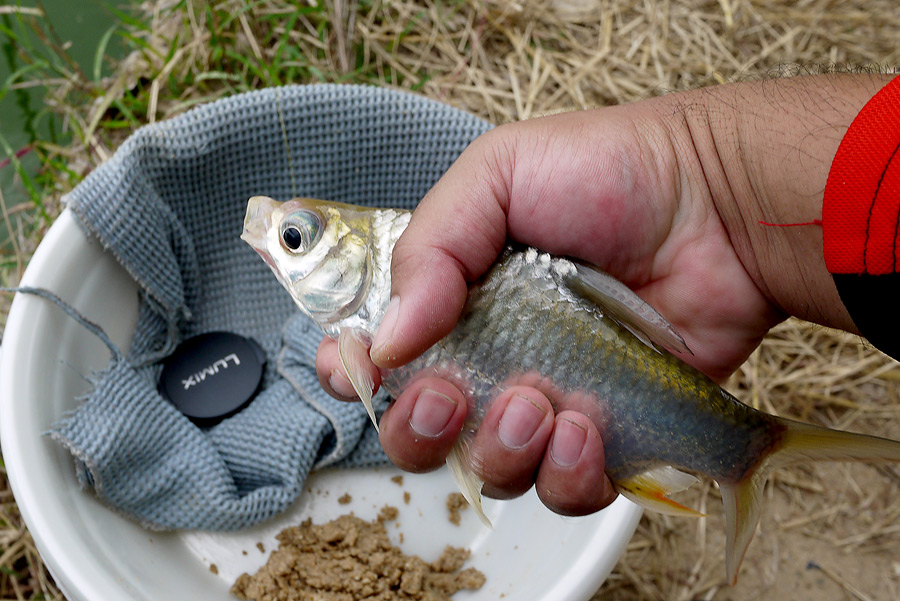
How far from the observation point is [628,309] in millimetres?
975

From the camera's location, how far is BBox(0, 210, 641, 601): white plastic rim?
1271 mm

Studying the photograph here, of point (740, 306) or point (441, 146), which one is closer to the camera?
point (740, 306)

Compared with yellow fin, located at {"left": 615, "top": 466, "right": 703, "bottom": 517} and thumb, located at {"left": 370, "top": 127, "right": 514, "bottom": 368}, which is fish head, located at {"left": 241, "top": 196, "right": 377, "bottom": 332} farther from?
yellow fin, located at {"left": 615, "top": 466, "right": 703, "bottom": 517}

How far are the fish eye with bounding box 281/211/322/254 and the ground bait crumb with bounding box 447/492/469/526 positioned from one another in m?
0.78

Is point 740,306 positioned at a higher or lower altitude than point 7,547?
higher

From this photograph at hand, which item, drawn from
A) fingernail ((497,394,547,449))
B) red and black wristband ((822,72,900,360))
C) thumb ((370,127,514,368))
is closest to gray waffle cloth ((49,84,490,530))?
thumb ((370,127,514,368))

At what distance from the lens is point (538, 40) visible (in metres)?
2.20

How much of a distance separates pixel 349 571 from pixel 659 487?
0.70 m

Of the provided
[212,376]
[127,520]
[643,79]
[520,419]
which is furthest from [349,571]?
[643,79]

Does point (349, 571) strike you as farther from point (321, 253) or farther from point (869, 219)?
point (869, 219)

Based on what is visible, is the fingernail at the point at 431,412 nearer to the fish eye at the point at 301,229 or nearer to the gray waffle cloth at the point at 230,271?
the fish eye at the point at 301,229

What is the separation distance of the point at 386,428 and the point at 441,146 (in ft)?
2.67

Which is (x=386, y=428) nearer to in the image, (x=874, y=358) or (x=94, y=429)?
(x=94, y=429)

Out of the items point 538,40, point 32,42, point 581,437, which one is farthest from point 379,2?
point 581,437
